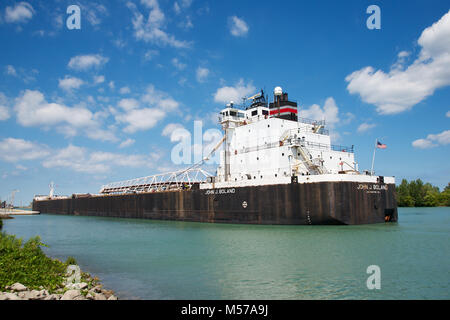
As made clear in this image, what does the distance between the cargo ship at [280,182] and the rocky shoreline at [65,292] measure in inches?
612

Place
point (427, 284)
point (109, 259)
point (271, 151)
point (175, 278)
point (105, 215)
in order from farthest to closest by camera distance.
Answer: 1. point (105, 215)
2. point (271, 151)
3. point (109, 259)
4. point (175, 278)
5. point (427, 284)

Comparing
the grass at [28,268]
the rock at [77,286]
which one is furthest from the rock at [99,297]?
the grass at [28,268]

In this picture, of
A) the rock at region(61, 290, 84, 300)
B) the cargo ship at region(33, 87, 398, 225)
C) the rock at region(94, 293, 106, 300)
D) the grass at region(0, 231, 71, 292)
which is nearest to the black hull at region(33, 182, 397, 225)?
the cargo ship at region(33, 87, 398, 225)

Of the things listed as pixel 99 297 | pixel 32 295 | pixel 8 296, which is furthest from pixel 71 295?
pixel 8 296

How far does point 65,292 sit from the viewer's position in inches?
283

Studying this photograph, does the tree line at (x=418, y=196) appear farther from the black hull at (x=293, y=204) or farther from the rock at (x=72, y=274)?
the rock at (x=72, y=274)

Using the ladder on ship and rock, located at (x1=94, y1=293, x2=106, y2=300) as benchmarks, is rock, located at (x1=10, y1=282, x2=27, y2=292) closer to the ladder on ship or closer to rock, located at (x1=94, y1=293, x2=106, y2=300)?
rock, located at (x1=94, y1=293, x2=106, y2=300)

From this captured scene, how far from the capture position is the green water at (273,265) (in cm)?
834

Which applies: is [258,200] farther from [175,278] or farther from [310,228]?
[175,278]

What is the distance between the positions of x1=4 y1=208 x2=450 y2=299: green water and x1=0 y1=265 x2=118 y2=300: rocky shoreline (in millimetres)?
673

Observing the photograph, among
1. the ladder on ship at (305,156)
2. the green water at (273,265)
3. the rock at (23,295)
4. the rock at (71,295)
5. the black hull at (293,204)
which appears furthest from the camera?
the ladder on ship at (305,156)

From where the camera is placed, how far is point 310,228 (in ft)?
67.3
